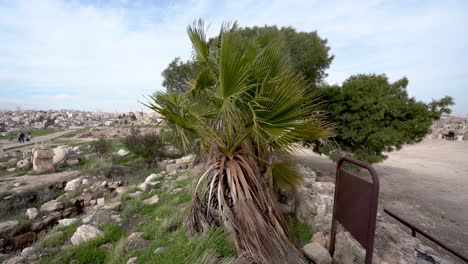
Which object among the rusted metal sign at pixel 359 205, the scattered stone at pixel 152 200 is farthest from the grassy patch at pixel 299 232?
the scattered stone at pixel 152 200

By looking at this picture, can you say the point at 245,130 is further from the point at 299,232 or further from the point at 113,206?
the point at 113,206

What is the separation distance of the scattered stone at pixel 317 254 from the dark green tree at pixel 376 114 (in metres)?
4.37

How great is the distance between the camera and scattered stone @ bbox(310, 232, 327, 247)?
3318 mm

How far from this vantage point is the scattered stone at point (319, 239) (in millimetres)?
3318

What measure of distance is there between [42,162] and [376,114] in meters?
14.0

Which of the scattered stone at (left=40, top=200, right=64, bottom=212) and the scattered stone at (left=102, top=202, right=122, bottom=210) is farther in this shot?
the scattered stone at (left=40, top=200, right=64, bottom=212)

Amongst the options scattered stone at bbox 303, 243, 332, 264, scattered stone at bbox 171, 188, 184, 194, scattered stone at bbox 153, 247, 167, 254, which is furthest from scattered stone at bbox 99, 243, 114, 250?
scattered stone at bbox 303, 243, 332, 264

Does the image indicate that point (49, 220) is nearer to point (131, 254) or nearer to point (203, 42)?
point (131, 254)

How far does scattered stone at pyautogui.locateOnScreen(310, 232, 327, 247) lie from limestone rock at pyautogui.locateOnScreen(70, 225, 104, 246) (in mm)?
3674

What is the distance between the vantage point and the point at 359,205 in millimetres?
2139

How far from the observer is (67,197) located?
6449mm

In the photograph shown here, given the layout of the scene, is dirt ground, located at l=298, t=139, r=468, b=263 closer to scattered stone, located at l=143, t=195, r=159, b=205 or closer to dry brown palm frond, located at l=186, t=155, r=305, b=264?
dry brown palm frond, located at l=186, t=155, r=305, b=264

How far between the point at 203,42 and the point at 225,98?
1.28 m

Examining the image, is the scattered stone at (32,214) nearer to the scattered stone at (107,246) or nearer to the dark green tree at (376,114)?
the scattered stone at (107,246)
